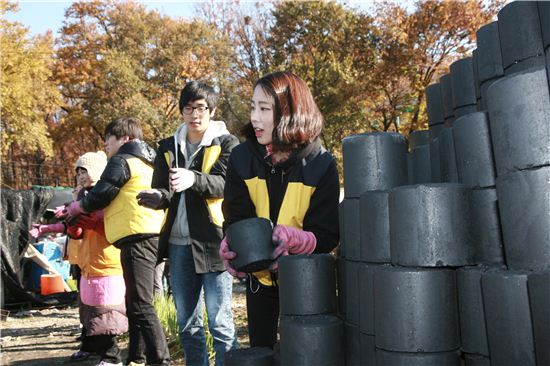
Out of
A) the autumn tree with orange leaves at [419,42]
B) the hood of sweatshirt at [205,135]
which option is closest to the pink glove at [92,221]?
the hood of sweatshirt at [205,135]

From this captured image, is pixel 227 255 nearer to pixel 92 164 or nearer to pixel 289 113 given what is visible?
pixel 289 113

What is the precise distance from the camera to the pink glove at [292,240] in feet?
8.64

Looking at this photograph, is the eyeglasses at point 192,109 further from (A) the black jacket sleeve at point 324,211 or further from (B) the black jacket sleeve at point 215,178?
(A) the black jacket sleeve at point 324,211

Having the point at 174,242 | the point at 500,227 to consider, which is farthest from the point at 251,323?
the point at 500,227

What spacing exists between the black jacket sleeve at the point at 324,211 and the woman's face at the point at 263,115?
34cm

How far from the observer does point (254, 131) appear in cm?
296

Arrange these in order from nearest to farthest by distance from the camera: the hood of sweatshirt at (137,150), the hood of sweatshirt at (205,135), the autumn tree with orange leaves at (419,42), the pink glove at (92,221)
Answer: the hood of sweatshirt at (205,135) → the hood of sweatshirt at (137,150) → the pink glove at (92,221) → the autumn tree with orange leaves at (419,42)

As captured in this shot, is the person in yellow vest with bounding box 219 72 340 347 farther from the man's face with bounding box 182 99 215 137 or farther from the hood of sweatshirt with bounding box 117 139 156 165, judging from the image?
the hood of sweatshirt with bounding box 117 139 156 165

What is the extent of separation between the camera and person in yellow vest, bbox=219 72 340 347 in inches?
110

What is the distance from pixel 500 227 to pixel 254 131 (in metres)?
1.33

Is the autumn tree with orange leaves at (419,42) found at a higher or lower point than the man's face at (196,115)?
higher

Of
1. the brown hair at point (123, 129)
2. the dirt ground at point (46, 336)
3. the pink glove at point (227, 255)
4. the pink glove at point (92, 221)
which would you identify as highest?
the brown hair at point (123, 129)

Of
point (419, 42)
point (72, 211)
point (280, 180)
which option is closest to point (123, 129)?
point (72, 211)

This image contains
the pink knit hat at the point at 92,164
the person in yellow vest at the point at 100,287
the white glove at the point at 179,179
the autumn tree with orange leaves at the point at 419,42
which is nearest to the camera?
the white glove at the point at 179,179
